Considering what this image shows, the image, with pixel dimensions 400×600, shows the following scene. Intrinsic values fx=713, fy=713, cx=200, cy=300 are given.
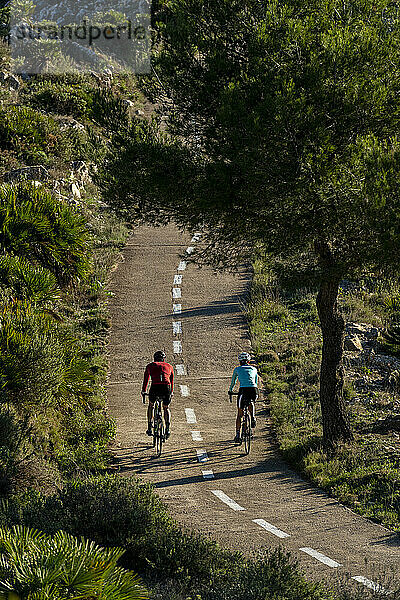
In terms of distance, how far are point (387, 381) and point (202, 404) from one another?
420 centimetres

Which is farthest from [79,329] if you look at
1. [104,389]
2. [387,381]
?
[387,381]

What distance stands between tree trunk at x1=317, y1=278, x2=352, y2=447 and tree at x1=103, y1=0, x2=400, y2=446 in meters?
0.54

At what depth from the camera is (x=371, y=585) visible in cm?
681

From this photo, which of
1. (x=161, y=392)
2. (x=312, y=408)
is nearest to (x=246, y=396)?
(x=161, y=392)

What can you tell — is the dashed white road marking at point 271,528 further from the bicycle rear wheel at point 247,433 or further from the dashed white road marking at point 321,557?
the bicycle rear wheel at point 247,433

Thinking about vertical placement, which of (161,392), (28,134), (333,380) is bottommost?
(161,392)

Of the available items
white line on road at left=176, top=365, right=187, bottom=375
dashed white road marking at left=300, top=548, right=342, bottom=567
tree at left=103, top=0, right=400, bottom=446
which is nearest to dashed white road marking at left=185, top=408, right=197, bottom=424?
white line on road at left=176, top=365, right=187, bottom=375

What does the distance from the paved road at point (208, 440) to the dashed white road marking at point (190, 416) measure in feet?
0.07

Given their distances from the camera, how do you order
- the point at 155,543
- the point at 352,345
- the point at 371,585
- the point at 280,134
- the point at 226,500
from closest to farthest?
1. the point at 371,585
2. the point at 155,543
3. the point at 280,134
4. the point at 226,500
5. the point at 352,345

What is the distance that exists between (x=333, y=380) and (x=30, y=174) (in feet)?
46.0

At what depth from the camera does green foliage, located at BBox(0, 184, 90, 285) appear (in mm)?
16172

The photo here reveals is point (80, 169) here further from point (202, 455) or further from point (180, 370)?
point (202, 455)

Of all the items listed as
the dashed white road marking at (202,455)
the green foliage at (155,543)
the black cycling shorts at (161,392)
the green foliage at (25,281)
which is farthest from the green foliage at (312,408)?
the green foliage at (25,281)

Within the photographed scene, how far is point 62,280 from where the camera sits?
58.6 ft
